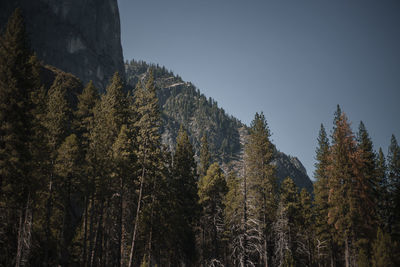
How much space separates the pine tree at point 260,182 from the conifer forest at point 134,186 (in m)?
0.11

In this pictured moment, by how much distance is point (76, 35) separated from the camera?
118375 millimetres

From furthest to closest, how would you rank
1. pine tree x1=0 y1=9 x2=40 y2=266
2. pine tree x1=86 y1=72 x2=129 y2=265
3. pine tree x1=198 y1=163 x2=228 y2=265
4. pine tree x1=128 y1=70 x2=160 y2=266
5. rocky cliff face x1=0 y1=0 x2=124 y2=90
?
rocky cliff face x1=0 y1=0 x2=124 y2=90, pine tree x1=198 y1=163 x2=228 y2=265, pine tree x1=86 y1=72 x2=129 y2=265, pine tree x1=128 y1=70 x2=160 y2=266, pine tree x1=0 y1=9 x2=40 y2=266

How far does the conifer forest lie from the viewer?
17.5 m

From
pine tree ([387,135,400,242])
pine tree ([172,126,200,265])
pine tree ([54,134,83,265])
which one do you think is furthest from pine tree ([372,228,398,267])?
pine tree ([54,134,83,265])

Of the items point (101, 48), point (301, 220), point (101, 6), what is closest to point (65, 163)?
point (301, 220)

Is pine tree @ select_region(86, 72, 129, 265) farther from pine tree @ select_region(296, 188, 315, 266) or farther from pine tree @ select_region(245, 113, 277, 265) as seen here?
pine tree @ select_region(296, 188, 315, 266)

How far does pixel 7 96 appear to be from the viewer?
16609mm

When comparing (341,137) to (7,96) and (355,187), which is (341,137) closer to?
(355,187)

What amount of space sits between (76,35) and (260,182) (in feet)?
386

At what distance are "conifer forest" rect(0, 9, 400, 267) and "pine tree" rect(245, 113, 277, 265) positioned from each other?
0.11m

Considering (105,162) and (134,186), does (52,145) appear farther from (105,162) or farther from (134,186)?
(134,186)

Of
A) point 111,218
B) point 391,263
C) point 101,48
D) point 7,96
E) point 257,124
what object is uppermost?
point 101,48

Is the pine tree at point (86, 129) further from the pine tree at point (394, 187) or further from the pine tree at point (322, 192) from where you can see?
the pine tree at point (394, 187)

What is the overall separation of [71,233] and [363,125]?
3570 centimetres
